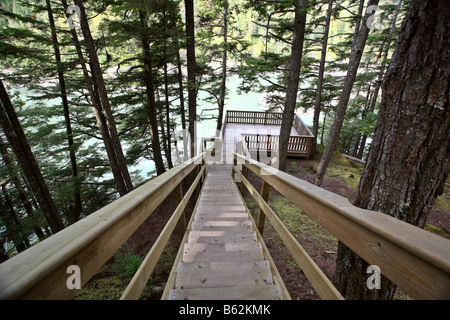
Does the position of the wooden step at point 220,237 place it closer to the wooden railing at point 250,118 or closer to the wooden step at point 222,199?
the wooden step at point 222,199

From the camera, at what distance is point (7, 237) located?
7.48 metres

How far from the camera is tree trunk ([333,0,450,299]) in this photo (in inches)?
46.2

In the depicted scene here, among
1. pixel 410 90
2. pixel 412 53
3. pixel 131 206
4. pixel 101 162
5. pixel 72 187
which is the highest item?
pixel 412 53

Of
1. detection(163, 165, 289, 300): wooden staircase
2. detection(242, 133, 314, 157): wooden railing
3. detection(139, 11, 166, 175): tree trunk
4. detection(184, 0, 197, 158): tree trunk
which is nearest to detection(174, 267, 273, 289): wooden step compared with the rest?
detection(163, 165, 289, 300): wooden staircase

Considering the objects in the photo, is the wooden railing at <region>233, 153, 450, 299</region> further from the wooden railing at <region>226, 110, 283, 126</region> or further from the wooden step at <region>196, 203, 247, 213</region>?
the wooden railing at <region>226, 110, 283, 126</region>

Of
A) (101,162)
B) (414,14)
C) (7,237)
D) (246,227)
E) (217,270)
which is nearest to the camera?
(414,14)

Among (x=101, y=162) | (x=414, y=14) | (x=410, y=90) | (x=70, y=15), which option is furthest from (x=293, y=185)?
(x=101, y=162)

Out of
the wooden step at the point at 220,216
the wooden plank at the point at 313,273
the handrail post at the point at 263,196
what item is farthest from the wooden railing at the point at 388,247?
the wooden step at the point at 220,216

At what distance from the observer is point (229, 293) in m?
1.60

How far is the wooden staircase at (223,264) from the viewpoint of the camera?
160cm

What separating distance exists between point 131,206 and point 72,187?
8.75m

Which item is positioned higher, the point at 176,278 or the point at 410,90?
the point at 410,90
